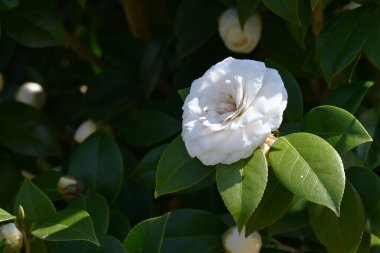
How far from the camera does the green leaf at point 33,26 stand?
1.58 meters

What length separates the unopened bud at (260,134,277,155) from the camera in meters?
1.14

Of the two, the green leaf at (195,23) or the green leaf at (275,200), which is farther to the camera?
the green leaf at (195,23)

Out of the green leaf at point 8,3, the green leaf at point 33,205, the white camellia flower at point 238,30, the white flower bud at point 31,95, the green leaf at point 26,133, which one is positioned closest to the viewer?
the green leaf at point 33,205

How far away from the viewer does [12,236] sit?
1.26 m

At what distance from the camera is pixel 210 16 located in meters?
1.60

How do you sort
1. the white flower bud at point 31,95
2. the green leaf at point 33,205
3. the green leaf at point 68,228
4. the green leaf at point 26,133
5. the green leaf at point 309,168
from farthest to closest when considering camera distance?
the white flower bud at point 31,95 < the green leaf at point 26,133 < the green leaf at point 33,205 < the green leaf at point 68,228 < the green leaf at point 309,168

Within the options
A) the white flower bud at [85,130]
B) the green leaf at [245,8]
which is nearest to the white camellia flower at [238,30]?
the green leaf at [245,8]

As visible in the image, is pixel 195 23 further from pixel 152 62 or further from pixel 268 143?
pixel 268 143

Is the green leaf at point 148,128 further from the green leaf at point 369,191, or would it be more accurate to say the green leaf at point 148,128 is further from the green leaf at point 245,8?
the green leaf at point 369,191

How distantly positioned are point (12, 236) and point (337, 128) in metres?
0.48

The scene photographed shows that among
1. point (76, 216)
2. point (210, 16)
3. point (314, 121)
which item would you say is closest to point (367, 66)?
point (210, 16)

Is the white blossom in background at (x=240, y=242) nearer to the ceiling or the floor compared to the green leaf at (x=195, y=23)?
nearer to the floor

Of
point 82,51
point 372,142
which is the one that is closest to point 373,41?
point 372,142

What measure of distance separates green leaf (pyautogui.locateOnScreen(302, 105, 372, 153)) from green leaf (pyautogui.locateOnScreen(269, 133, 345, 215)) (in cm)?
4
